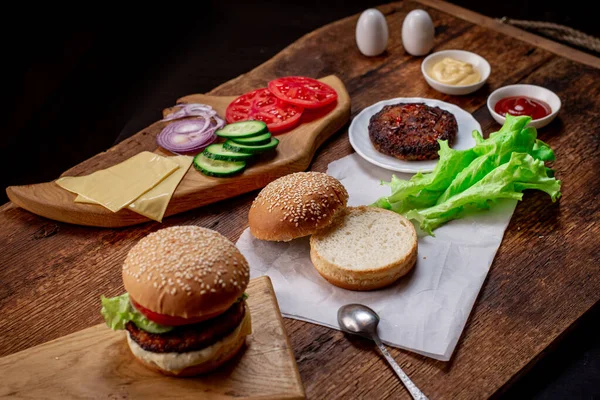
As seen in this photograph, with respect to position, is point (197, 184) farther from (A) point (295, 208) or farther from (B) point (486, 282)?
(B) point (486, 282)

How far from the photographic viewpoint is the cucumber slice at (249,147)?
14.1 feet

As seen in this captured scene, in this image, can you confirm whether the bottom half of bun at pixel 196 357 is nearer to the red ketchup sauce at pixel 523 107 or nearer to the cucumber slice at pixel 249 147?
the cucumber slice at pixel 249 147

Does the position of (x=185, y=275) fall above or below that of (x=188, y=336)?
above

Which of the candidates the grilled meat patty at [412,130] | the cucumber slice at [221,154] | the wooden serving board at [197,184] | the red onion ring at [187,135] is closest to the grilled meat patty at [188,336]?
the wooden serving board at [197,184]

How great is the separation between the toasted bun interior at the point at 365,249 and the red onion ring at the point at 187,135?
1326 mm

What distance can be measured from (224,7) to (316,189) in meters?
4.97

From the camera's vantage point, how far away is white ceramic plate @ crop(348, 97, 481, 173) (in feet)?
14.4

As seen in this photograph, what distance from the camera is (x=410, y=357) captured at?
3.17 metres

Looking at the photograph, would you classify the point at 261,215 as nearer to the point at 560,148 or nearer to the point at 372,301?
the point at 372,301

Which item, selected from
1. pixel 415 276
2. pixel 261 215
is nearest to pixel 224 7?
pixel 261 215

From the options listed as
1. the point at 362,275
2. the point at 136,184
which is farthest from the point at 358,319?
the point at 136,184

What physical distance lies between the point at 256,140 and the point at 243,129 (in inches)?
8.1

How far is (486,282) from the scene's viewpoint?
357cm

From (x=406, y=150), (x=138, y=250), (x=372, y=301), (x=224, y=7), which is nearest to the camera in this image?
(x=138, y=250)
